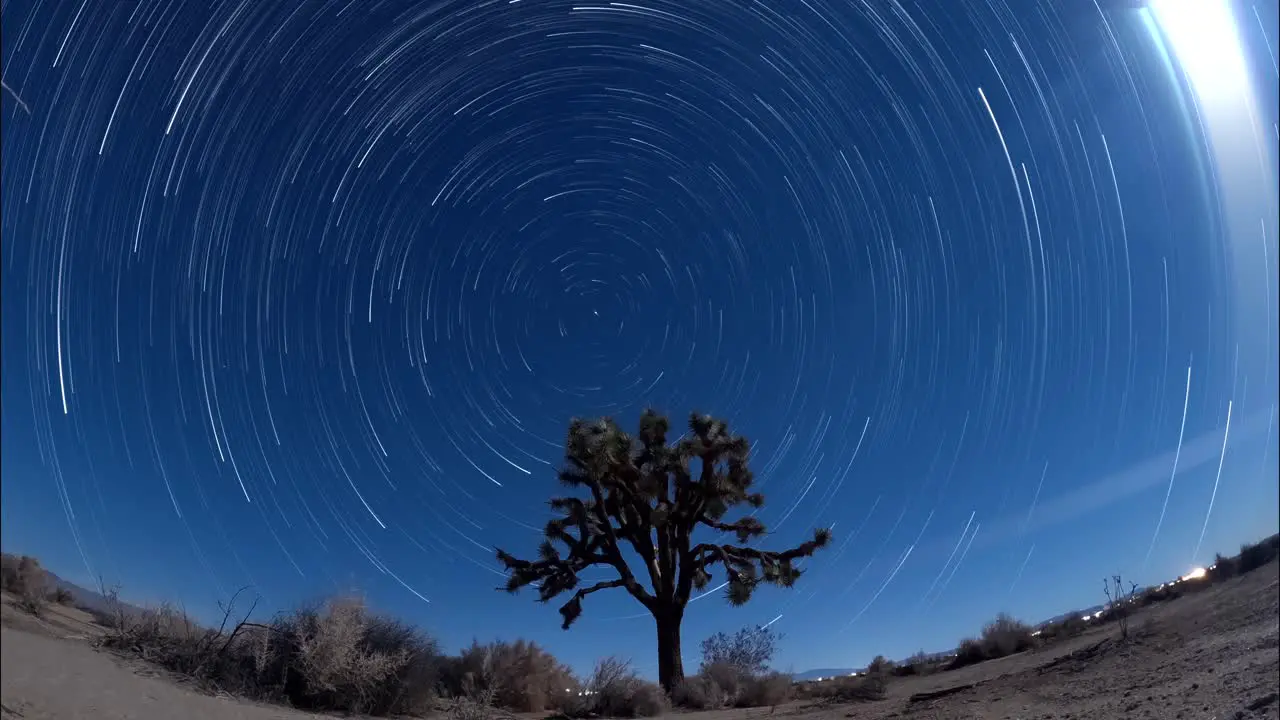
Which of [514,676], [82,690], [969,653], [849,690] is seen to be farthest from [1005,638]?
[82,690]

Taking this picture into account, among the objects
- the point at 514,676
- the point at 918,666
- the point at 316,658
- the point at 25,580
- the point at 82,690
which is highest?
the point at 25,580

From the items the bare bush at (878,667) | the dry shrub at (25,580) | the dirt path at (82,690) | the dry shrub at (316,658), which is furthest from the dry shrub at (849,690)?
the dry shrub at (25,580)

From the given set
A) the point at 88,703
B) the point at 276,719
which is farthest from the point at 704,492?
the point at 88,703

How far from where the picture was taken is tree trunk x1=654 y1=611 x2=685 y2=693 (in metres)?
11.3

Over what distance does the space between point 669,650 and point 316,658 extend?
24.9 ft

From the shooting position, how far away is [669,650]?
12.3 metres

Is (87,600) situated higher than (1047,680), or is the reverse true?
(87,600)

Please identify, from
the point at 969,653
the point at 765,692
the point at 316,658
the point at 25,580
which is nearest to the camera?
the point at 25,580

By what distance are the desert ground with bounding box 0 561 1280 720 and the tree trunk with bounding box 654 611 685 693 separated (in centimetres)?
213

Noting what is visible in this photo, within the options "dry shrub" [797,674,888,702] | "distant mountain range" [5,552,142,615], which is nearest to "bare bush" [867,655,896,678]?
"dry shrub" [797,674,888,702]

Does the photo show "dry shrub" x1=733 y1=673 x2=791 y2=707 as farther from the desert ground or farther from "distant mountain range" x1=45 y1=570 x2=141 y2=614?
"distant mountain range" x1=45 y1=570 x2=141 y2=614

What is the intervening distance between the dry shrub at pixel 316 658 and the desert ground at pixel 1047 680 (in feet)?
1.92

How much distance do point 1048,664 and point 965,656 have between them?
16.6ft

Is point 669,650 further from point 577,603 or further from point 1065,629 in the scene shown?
point 1065,629
